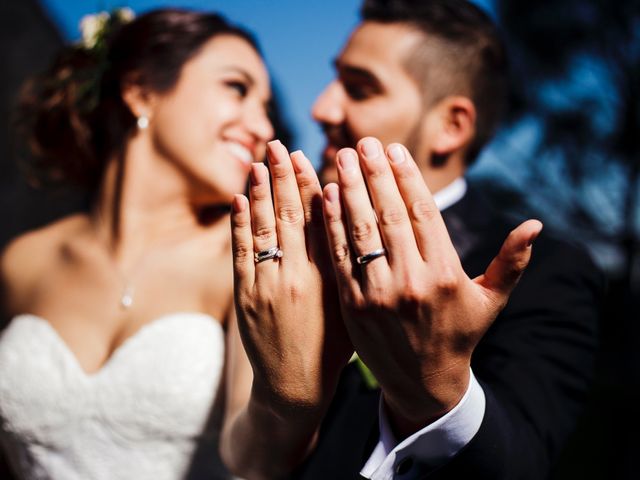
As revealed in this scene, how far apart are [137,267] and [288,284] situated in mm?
1383

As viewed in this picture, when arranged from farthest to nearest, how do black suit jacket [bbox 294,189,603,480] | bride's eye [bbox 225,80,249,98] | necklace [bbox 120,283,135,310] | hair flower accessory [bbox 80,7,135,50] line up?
hair flower accessory [bbox 80,7,135,50] < bride's eye [bbox 225,80,249,98] < necklace [bbox 120,283,135,310] < black suit jacket [bbox 294,189,603,480]

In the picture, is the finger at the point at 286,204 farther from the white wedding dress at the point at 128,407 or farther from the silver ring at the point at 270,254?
the white wedding dress at the point at 128,407

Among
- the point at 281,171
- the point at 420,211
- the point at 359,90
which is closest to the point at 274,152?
the point at 281,171

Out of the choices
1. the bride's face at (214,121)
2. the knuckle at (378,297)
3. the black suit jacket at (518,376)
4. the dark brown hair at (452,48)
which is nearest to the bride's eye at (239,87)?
the bride's face at (214,121)

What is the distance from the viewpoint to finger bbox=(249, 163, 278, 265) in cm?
100

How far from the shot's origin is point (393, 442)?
1.09m

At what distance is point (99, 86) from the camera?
261 cm

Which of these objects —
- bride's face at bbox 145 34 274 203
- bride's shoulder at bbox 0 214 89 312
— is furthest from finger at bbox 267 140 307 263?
bride's shoulder at bbox 0 214 89 312

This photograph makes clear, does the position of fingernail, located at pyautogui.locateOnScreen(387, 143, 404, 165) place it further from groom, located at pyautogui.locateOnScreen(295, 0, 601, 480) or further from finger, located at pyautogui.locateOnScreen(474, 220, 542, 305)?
finger, located at pyautogui.locateOnScreen(474, 220, 542, 305)

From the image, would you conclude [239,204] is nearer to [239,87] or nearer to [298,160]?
[298,160]

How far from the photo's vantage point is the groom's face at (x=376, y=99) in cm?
233

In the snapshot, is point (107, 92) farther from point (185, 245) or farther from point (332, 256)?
point (332, 256)

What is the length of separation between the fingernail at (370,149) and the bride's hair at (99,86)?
161cm

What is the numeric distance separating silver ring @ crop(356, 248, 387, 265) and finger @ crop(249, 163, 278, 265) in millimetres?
176
